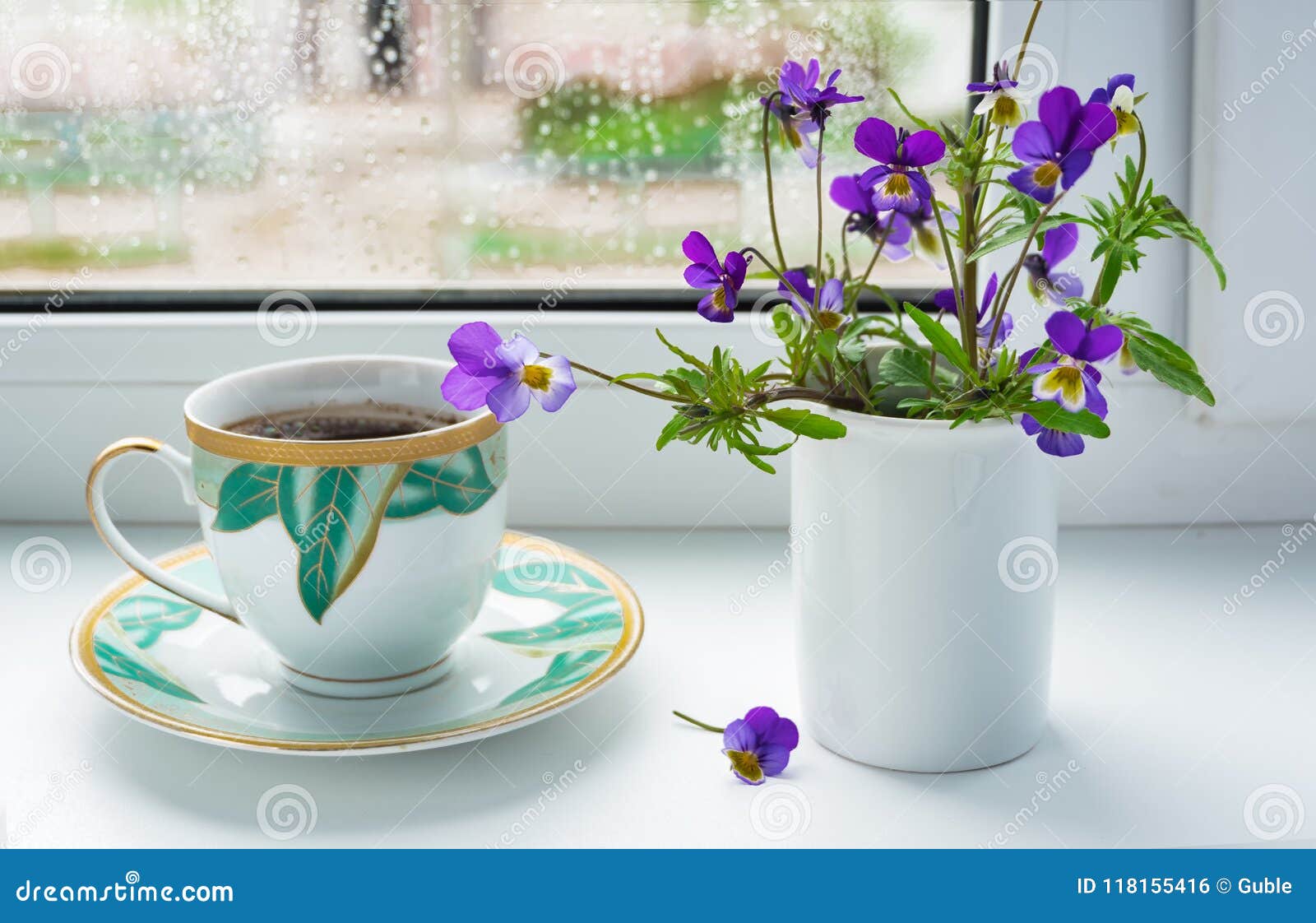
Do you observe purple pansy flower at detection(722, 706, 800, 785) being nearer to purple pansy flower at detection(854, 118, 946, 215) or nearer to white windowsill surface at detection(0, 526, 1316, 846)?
white windowsill surface at detection(0, 526, 1316, 846)

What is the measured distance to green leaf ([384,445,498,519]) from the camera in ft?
1.83

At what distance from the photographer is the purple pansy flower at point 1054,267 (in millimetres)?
571

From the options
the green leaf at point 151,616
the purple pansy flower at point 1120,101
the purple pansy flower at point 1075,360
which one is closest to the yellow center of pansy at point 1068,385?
the purple pansy flower at point 1075,360

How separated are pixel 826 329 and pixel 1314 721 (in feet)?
0.99

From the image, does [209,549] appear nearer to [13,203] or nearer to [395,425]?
[395,425]

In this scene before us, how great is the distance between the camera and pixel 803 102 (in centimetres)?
54

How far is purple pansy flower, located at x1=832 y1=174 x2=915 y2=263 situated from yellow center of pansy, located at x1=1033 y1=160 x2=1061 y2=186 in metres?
0.11

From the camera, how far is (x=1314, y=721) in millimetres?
582

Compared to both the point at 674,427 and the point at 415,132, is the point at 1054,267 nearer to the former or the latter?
the point at 674,427

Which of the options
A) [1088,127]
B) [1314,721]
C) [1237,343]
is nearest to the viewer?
[1088,127]

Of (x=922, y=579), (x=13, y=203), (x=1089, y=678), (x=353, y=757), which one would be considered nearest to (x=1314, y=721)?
(x=1089, y=678)

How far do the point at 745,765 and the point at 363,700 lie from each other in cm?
19

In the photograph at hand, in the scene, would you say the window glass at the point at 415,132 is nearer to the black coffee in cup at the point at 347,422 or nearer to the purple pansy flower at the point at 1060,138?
the black coffee in cup at the point at 347,422

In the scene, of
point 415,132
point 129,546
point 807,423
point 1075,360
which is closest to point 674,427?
point 807,423
